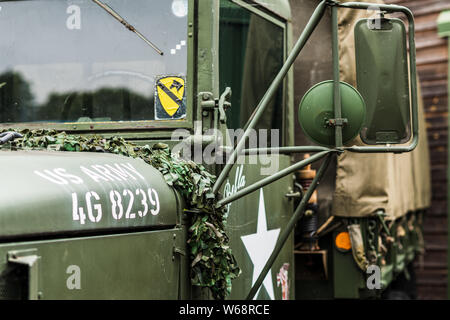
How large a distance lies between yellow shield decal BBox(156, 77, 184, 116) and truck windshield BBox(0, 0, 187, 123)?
0.05 feet

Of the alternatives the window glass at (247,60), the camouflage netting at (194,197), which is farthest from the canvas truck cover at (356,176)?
the camouflage netting at (194,197)

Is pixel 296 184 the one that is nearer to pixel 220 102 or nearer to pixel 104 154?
pixel 220 102

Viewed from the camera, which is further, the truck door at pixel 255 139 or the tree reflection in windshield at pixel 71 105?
the truck door at pixel 255 139

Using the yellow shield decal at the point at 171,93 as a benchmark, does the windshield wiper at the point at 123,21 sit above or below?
above

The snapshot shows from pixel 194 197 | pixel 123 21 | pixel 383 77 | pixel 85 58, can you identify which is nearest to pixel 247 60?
pixel 123 21

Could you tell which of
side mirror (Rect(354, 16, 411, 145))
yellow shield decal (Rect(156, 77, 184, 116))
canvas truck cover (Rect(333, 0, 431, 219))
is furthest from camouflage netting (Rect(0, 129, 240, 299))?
canvas truck cover (Rect(333, 0, 431, 219))

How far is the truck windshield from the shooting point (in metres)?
2.82

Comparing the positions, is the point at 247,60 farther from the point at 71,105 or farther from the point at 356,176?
the point at 356,176

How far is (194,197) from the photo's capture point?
2.46m

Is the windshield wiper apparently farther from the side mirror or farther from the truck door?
the side mirror

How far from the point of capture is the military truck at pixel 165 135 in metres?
1.93

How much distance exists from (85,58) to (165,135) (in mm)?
485

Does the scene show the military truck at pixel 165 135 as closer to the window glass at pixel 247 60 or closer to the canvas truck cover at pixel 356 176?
the window glass at pixel 247 60

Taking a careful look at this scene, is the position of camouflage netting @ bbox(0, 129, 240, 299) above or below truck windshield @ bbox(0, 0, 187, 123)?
below
